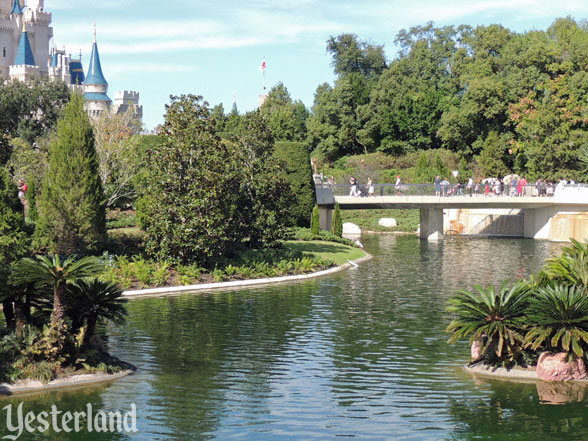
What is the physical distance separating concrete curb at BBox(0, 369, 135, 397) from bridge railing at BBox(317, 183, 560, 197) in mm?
44461

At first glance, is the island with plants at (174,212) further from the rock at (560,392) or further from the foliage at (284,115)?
the foliage at (284,115)

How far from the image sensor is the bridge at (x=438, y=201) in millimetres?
64812

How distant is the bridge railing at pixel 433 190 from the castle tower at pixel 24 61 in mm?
81611

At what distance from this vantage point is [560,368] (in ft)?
66.4

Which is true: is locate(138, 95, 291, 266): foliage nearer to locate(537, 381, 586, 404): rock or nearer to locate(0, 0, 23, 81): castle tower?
locate(537, 381, 586, 404): rock

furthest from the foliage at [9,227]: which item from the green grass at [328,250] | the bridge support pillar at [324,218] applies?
the bridge support pillar at [324,218]

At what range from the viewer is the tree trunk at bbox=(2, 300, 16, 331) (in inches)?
833

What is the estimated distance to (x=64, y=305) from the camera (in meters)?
20.5

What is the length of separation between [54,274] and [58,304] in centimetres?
85

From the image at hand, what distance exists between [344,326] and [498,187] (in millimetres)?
41658

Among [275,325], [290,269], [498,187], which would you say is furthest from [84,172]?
[498,187]

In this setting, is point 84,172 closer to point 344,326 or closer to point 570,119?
point 344,326

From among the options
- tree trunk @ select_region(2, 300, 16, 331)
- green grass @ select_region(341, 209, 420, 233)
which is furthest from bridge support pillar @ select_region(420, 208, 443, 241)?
tree trunk @ select_region(2, 300, 16, 331)

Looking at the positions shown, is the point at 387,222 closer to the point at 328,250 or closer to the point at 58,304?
the point at 328,250
